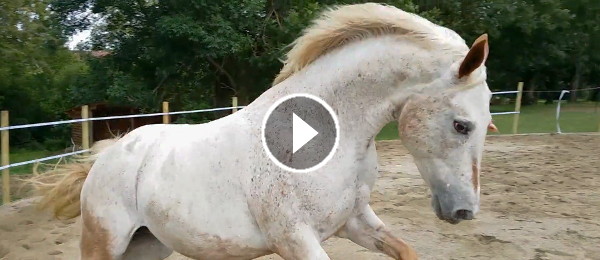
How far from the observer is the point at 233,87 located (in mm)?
15758

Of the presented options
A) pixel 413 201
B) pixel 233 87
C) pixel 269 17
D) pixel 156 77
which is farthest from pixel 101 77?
pixel 413 201

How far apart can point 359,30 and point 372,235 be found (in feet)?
2.68

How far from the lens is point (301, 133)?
76.4 inches

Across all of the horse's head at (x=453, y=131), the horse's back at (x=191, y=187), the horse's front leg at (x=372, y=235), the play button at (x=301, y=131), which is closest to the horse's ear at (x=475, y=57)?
the horse's head at (x=453, y=131)

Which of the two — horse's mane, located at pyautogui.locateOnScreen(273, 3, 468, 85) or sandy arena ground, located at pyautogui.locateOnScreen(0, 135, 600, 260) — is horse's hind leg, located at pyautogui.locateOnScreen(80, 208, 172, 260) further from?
sandy arena ground, located at pyautogui.locateOnScreen(0, 135, 600, 260)

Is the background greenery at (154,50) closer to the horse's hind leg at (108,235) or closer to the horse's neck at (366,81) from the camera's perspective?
the horse's hind leg at (108,235)

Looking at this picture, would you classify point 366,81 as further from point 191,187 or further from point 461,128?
point 191,187

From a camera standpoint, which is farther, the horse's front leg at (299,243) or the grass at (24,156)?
the grass at (24,156)

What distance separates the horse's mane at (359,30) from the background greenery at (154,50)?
9374 mm

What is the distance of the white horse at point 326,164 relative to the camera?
5.82 ft

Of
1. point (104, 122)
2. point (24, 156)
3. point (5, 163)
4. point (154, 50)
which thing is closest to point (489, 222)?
point (5, 163)

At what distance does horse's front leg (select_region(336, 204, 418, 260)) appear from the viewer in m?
2.09

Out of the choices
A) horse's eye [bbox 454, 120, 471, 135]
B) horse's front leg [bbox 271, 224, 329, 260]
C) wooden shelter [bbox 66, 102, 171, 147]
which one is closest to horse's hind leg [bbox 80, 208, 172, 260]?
horse's front leg [bbox 271, 224, 329, 260]

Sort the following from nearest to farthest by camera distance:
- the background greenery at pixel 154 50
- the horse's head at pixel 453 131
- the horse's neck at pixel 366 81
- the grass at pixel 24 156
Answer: the horse's head at pixel 453 131 < the horse's neck at pixel 366 81 < the grass at pixel 24 156 < the background greenery at pixel 154 50
